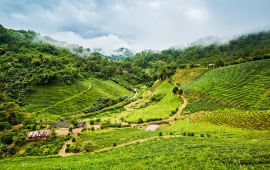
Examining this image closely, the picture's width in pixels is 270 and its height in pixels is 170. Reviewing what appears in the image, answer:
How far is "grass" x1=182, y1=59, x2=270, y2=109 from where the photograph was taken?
77688 millimetres

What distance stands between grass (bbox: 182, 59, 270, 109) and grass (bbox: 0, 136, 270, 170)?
3746 centimetres

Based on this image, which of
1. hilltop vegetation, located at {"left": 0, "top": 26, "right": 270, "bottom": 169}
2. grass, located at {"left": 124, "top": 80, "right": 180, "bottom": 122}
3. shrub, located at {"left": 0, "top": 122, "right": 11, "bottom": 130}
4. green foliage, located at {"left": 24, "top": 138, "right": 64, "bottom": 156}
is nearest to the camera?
hilltop vegetation, located at {"left": 0, "top": 26, "right": 270, "bottom": 169}

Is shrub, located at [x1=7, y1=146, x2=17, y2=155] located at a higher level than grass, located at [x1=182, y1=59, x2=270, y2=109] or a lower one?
lower

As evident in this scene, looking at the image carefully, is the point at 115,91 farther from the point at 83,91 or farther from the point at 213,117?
the point at 213,117

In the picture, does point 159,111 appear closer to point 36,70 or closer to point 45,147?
point 45,147

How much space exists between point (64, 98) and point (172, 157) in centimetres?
7197

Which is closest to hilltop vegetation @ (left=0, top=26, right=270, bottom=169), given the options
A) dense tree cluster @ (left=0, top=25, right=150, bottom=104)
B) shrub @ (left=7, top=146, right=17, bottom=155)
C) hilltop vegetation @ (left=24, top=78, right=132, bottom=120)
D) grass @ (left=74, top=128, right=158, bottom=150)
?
shrub @ (left=7, top=146, right=17, bottom=155)

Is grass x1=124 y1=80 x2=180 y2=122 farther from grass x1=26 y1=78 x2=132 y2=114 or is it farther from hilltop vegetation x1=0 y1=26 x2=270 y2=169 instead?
grass x1=26 y1=78 x2=132 y2=114

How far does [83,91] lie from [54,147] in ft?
193

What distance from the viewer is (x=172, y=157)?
36.7 m

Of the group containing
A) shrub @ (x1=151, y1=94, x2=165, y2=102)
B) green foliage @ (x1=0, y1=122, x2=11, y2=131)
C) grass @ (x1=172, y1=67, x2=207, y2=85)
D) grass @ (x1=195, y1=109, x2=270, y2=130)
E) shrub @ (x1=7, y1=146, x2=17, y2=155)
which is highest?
grass @ (x1=172, y1=67, x2=207, y2=85)

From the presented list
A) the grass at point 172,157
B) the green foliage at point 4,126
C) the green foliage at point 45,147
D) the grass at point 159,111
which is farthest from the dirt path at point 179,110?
the green foliage at point 4,126

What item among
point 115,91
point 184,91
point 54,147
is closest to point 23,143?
point 54,147

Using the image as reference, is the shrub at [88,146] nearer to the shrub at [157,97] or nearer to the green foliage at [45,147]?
the green foliage at [45,147]
